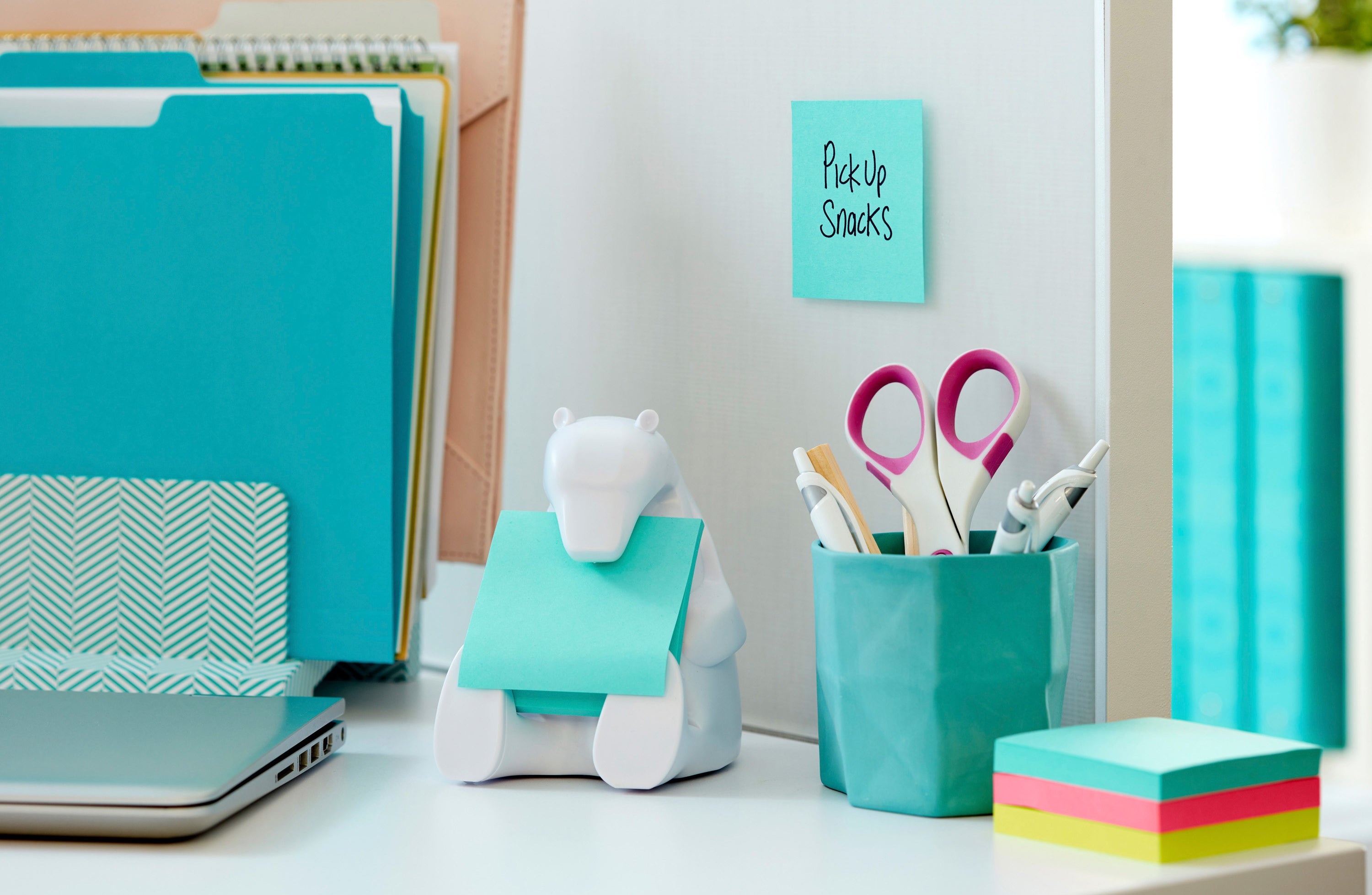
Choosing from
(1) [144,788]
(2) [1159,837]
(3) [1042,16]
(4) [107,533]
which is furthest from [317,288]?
(2) [1159,837]

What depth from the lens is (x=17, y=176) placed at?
2.45ft

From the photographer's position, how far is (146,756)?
53cm

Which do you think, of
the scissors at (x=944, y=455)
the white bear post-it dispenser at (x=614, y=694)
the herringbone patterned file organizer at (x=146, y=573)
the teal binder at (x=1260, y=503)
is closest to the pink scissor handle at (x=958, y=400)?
the scissors at (x=944, y=455)

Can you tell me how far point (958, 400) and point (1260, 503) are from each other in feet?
5.61

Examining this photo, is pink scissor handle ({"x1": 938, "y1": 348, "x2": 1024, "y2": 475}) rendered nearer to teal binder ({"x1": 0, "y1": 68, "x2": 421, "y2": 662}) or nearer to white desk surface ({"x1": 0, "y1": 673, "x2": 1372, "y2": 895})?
white desk surface ({"x1": 0, "y1": 673, "x2": 1372, "y2": 895})

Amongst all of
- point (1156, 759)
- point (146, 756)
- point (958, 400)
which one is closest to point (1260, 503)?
point (958, 400)

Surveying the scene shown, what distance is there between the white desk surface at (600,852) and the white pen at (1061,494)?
13 cm

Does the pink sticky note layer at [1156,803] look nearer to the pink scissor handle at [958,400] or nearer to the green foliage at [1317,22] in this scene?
the pink scissor handle at [958,400]

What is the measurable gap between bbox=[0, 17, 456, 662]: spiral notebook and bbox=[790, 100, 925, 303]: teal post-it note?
0.78ft

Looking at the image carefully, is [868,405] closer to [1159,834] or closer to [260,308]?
[1159,834]

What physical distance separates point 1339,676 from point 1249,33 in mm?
1159

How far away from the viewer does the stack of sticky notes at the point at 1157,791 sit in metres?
0.45

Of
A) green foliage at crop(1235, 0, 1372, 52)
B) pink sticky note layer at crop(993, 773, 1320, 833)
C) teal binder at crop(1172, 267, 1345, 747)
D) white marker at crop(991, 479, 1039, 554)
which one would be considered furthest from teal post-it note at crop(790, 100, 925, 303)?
green foliage at crop(1235, 0, 1372, 52)

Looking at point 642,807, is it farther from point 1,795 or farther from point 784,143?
point 784,143
